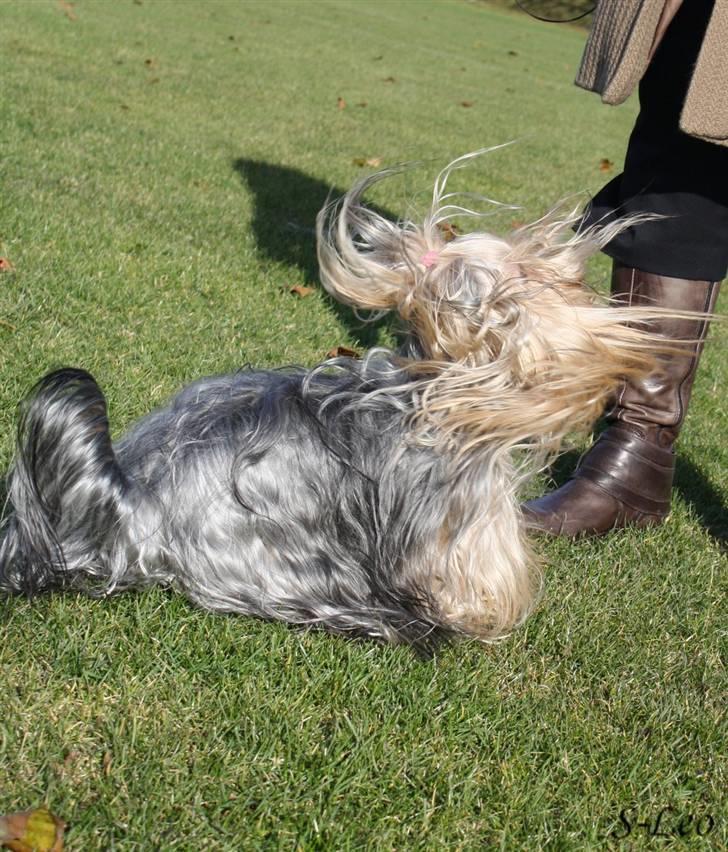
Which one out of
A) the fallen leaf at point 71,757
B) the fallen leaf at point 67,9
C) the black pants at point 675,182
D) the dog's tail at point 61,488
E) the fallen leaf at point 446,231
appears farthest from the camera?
the fallen leaf at point 67,9

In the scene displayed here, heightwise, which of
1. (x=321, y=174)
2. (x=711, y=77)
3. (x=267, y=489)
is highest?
(x=711, y=77)

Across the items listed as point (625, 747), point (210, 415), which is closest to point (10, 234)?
point (210, 415)

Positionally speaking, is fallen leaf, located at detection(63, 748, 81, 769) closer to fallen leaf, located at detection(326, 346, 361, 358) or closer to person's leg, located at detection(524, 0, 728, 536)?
person's leg, located at detection(524, 0, 728, 536)

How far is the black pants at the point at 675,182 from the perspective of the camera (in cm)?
344

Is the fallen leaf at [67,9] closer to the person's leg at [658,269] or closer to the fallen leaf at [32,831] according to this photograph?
the person's leg at [658,269]

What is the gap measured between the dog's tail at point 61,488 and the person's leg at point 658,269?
5.04 ft

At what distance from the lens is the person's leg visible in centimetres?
346

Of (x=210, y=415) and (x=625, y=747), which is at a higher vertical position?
(x=210, y=415)

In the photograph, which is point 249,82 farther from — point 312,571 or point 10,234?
point 312,571

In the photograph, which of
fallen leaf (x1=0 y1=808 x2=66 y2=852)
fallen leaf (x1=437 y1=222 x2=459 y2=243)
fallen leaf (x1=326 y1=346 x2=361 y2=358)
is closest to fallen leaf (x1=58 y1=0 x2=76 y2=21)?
fallen leaf (x1=326 y1=346 x2=361 y2=358)

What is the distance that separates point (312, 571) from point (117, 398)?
1472 mm

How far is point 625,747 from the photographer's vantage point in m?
2.59

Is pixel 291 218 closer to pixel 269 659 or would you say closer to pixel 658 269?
pixel 658 269

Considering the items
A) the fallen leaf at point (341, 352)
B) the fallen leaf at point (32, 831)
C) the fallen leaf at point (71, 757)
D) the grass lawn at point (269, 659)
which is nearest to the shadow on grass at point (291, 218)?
the grass lawn at point (269, 659)
